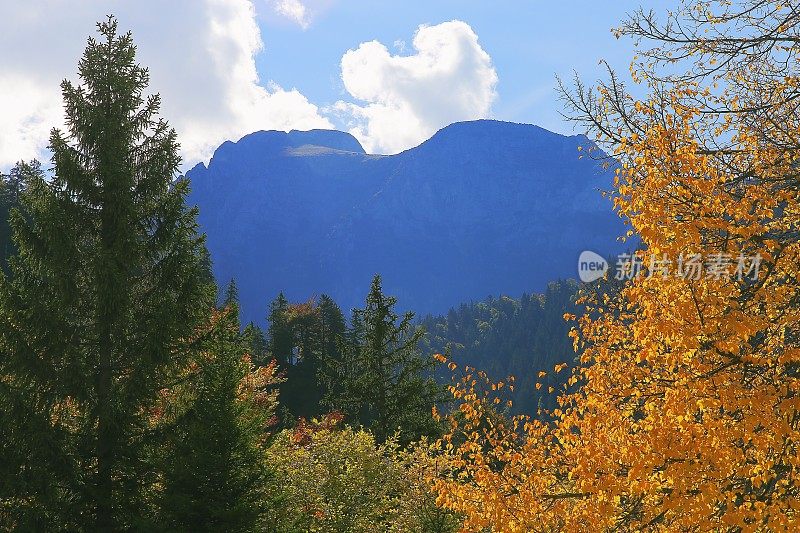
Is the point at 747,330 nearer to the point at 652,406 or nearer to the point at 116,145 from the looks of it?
the point at 652,406

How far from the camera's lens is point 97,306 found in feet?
37.3

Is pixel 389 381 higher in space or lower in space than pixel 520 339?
lower

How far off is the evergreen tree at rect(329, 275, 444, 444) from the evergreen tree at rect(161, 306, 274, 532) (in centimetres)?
1381

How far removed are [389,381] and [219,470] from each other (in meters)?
15.2

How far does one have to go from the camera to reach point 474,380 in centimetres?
873

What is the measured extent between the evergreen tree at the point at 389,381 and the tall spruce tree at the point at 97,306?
13213 millimetres

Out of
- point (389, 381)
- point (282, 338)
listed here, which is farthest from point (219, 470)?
point (282, 338)

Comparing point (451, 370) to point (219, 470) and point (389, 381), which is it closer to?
point (219, 470)

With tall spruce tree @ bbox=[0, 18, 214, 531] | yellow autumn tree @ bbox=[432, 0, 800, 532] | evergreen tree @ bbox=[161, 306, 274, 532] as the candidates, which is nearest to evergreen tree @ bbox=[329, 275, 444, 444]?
tall spruce tree @ bbox=[0, 18, 214, 531]

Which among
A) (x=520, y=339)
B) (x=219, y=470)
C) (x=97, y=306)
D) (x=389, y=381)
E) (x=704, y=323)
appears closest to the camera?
(x=704, y=323)

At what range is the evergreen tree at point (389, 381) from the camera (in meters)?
24.6

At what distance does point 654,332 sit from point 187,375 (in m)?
9.59

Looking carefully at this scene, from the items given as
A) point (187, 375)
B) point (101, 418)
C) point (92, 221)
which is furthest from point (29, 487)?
point (92, 221)

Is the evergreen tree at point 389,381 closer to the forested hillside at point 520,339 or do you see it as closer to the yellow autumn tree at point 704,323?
the yellow autumn tree at point 704,323
